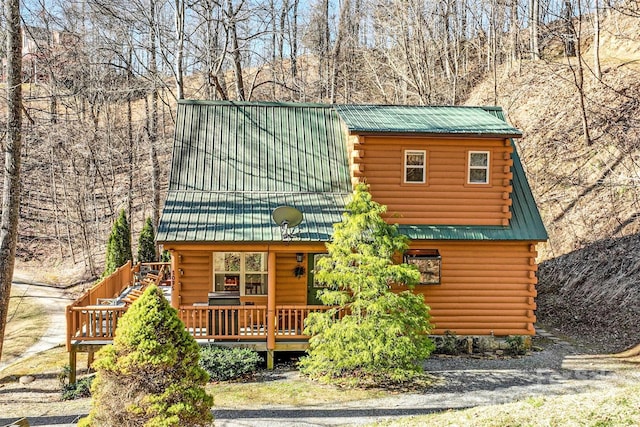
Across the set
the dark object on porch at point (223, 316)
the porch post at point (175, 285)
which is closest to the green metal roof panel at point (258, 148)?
the porch post at point (175, 285)

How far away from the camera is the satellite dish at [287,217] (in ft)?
45.2

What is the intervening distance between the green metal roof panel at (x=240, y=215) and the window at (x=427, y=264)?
2.19 metres

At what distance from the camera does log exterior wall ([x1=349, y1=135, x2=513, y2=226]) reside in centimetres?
1498

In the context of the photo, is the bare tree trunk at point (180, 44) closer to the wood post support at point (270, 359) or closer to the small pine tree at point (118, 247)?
the small pine tree at point (118, 247)

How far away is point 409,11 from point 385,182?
2017 centimetres

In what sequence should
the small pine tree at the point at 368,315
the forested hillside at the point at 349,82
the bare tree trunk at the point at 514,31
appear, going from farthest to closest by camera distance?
the bare tree trunk at the point at 514,31 → the forested hillside at the point at 349,82 → the small pine tree at the point at 368,315

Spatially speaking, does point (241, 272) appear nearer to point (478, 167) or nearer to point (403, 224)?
point (403, 224)

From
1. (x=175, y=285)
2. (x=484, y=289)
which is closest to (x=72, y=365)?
(x=175, y=285)

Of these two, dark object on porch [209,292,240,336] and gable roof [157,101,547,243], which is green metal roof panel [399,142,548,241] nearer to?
gable roof [157,101,547,243]

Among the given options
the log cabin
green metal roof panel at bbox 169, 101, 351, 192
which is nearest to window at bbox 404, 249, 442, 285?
the log cabin

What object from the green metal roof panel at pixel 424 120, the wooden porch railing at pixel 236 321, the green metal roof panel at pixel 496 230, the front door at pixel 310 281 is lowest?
the wooden porch railing at pixel 236 321

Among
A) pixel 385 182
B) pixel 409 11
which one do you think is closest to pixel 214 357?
pixel 385 182

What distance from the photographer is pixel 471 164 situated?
15.1m

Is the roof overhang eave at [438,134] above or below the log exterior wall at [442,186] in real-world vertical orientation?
above
